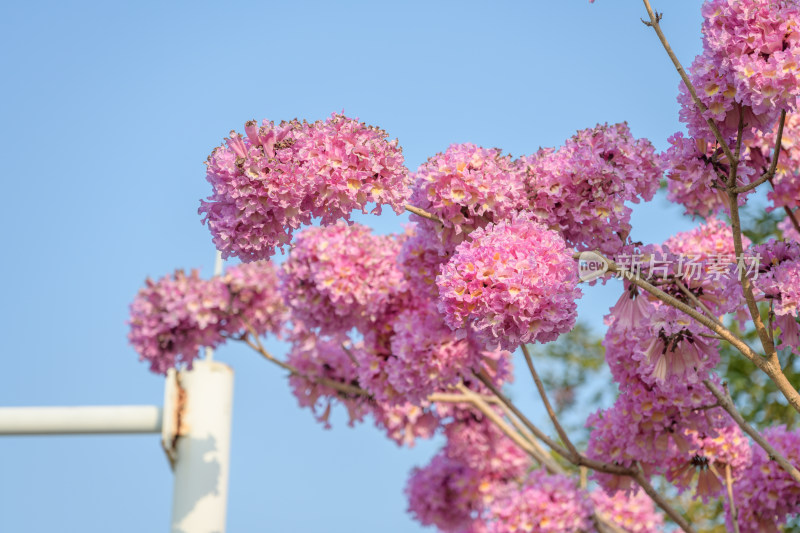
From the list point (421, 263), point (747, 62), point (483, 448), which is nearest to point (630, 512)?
point (483, 448)

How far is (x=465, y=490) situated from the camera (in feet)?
22.6

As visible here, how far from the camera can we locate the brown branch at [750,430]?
3.49m

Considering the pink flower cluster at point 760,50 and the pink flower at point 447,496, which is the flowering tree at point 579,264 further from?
the pink flower at point 447,496

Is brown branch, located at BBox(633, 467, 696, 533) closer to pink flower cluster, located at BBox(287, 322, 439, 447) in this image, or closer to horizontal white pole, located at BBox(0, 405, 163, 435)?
pink flower cluster, located at BBox(287, 322, 439, 447)

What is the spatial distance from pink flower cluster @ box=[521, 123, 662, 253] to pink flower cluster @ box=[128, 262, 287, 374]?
2.87 m

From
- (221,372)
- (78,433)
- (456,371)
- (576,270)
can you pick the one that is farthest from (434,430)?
(576,270)

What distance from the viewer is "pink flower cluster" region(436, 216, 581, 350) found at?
287 centimetres

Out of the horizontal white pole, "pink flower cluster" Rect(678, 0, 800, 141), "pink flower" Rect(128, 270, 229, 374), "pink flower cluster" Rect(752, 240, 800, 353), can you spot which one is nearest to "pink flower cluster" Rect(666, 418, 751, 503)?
"pink flower cluster" Rect(752, 240, 800, 353)

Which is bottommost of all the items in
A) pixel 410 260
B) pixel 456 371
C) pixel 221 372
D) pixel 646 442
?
pixel 646 442

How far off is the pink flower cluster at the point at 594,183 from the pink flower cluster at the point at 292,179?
2.21 feet

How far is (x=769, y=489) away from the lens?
4520mm

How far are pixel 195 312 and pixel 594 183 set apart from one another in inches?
130

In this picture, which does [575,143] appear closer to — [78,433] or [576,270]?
[576,270]

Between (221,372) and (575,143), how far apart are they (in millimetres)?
3524
